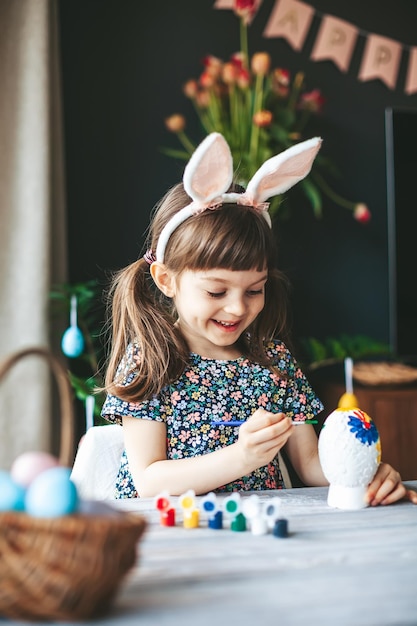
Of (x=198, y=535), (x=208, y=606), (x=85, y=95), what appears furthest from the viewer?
(x=85, y=95)

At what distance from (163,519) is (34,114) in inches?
77.1

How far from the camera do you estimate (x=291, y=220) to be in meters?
3.06

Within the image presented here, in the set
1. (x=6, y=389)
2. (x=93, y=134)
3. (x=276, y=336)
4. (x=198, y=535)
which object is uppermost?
(x=93, y=134)

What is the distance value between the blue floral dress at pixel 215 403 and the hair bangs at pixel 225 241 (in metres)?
0.21

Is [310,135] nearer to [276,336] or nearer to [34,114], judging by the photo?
[34,114]

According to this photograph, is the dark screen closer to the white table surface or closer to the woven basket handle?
the white table surface

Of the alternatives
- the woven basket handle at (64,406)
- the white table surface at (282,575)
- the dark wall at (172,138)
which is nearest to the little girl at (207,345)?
the white table surface at (282,575)

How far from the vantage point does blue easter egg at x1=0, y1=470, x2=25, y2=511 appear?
654 mm

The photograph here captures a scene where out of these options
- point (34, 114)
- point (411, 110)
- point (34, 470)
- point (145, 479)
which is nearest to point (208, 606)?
point (34, 470)

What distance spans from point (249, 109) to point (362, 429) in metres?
1.96

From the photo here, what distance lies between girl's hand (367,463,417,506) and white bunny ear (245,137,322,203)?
1.62 feet

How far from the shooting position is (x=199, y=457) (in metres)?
1.20

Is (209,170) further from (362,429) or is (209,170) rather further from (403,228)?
(403,228)

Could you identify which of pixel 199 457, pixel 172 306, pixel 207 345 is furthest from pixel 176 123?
pixel 199 457
